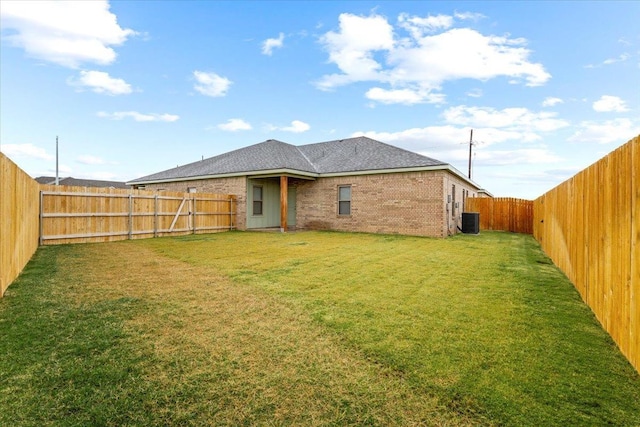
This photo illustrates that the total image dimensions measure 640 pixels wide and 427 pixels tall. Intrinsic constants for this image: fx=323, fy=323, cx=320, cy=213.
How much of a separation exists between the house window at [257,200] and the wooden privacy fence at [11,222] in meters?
10.8

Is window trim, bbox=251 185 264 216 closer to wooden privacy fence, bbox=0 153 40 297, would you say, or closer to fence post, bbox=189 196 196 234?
fence post, bbox=189 196 196 234

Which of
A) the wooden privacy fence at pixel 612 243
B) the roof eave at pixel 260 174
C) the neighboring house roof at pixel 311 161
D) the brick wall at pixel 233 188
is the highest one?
the neighboring house roof at pixel 311 161

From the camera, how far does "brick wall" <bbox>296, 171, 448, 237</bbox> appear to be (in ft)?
45.2

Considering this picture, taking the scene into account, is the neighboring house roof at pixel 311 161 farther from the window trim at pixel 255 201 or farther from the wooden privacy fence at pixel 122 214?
the wooden privacy fence at pixel 122 214

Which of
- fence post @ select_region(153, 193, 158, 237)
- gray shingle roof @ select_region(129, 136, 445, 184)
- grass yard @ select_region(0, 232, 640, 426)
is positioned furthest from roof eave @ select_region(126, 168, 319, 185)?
grass yard @ select_region(0, 232, 640, 426)

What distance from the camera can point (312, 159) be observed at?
1902 centimetres

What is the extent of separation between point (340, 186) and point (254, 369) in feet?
45.8

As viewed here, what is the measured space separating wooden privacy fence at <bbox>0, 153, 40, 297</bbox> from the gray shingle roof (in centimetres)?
982

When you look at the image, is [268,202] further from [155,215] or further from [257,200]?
[155,215]

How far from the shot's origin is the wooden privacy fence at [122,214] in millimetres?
10352

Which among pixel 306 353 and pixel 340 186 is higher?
pixel 340 186

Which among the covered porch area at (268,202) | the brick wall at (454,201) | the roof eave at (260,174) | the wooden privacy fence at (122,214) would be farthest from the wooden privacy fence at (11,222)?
the brick wall at (454,201)

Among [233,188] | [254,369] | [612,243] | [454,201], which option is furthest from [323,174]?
[254,369]

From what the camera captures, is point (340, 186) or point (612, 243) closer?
point (612, 243)
